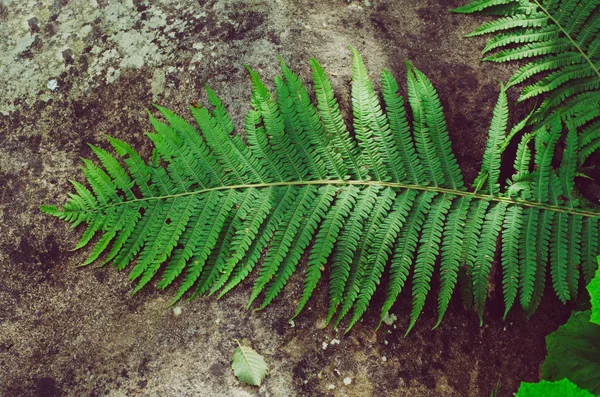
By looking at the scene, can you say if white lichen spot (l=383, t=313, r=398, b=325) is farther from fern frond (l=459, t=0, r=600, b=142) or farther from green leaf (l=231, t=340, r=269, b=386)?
fern frond (l=459, t=0, r=600, b=142)

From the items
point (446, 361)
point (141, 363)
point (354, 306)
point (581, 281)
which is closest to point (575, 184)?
point (581, 281)

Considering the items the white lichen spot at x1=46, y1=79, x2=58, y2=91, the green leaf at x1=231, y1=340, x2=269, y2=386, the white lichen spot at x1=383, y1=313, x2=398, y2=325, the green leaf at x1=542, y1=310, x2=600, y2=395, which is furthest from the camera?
the white lichen spot at x1=46, y1=79, x2=58, y2=91

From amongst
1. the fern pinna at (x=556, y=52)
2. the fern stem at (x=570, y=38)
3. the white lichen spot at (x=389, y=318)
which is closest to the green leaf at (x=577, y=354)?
the white lichen spot at (x=389, y=318)

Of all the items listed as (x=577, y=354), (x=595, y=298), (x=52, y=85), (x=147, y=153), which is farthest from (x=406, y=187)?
(x=52, y=85)

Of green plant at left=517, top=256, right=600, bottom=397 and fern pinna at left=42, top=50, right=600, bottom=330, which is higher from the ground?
fern pinna at left=42, top=50, right=600, bottom=330

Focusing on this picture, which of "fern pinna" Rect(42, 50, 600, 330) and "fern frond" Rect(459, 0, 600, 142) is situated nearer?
"fern pinna" Rect(42, 50, 600, 330)

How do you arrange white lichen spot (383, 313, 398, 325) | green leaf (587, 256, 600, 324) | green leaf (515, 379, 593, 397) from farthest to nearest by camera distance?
white lichen spot (383, 313, 398, 325) < green leaf (587, 256, 600, 324) < green leaf (515, 379, 593, 397)

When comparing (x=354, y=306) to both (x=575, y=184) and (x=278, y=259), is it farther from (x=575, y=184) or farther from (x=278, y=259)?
(x=575, y=184)

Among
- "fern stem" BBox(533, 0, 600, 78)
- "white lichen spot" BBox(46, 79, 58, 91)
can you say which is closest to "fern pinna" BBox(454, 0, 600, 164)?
"fern stem" BBox(533, 0, 600, 78)
